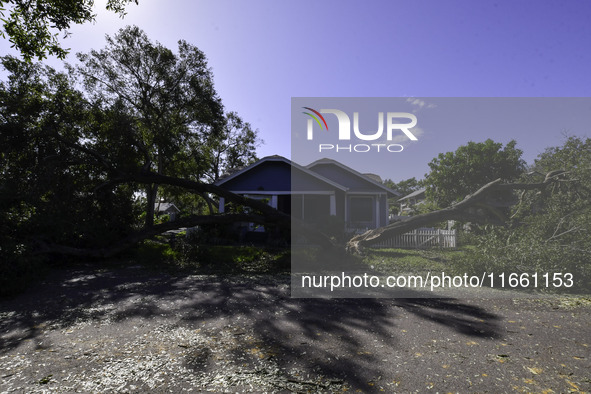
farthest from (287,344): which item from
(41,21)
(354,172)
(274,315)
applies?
(354,172)

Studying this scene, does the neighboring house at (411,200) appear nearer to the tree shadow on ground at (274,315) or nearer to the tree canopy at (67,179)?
the tree canopy at (67,179)

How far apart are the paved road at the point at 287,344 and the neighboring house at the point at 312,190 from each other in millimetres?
11553

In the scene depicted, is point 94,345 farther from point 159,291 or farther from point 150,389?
point 159,291

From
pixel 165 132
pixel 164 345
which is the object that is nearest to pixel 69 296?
pixel 164 345

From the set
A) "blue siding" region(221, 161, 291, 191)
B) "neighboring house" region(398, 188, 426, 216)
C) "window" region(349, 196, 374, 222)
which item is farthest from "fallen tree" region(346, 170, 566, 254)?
"neighboring house" region(398, 188, 426, 216)

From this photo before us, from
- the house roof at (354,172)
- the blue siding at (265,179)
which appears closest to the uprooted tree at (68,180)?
the blue siding at (265,179)

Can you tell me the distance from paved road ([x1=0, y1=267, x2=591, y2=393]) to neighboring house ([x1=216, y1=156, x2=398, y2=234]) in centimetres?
1155

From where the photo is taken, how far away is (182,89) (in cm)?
2211

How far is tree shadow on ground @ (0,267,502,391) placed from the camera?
3.91 m

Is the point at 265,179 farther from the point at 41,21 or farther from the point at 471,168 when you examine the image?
the point at 471,168

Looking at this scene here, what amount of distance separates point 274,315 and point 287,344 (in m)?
1.25

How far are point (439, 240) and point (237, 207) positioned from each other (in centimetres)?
984

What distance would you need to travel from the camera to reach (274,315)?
546 cm

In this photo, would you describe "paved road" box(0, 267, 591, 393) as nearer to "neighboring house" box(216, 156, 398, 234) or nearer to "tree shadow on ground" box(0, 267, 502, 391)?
"tree shadow on ground" box(0, 267, 502, 391)
